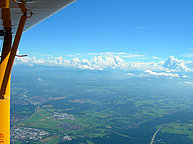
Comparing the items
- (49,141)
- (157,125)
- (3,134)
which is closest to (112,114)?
(157,125)

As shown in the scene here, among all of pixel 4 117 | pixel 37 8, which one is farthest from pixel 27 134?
pixel 37 8

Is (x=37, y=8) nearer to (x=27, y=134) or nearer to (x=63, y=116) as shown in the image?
(x=27, y=134)

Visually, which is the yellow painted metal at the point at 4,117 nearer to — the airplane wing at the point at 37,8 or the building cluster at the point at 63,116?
the airplane wing at the point at 37,8

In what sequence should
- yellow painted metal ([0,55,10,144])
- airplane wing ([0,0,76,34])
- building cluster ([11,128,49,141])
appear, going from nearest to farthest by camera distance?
1. airplane wing ([0,0,76,34])
2. yellow painted metal ([0,55,10,144])
3. building cluster ([11,128,49,141])

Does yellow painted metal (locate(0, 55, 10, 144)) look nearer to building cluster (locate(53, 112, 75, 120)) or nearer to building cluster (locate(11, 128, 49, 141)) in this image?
building cluster (locate(11, 128, 49, 141))

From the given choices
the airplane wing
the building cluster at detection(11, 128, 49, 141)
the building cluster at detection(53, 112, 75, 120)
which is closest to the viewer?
the airplane wing

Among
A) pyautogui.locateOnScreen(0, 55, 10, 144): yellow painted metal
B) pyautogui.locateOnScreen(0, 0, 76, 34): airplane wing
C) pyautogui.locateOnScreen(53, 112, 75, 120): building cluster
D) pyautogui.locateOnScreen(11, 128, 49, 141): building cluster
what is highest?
pyautogui.locateOnScreen(0, 0, 76, 34): airplane wing

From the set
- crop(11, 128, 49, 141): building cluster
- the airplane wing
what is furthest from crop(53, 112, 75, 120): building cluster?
the airplane wing

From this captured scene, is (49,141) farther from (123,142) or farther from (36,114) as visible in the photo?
(36,114)
